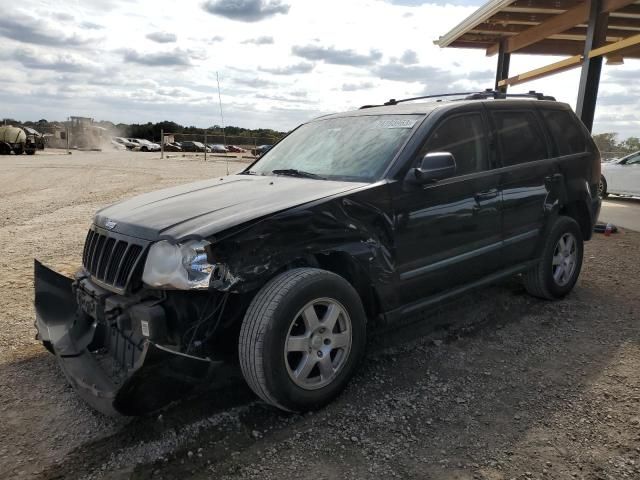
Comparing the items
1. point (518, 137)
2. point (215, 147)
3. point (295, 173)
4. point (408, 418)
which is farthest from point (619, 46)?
point (215, 147)

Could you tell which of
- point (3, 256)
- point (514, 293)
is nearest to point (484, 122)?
point (514, 293)

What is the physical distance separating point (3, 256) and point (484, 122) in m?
5.89

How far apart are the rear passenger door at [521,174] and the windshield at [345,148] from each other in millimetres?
948

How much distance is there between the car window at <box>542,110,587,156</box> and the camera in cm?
485

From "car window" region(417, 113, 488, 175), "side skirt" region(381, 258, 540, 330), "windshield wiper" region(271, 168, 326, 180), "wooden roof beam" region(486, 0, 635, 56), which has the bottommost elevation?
"side skirt" region(381, 258, 540, 330)

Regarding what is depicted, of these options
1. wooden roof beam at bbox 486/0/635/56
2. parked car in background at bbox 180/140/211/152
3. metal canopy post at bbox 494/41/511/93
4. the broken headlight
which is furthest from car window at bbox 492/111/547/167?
parked car in background at bbox 180/140/211/152

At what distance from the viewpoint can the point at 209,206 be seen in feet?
10.5

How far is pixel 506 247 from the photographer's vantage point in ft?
14.0

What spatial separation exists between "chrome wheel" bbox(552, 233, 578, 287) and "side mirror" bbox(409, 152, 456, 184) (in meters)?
2.01

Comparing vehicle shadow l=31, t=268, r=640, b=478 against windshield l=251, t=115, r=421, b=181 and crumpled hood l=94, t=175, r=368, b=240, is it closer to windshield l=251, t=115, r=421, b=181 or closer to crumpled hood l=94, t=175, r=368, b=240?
crumpled hood l=94, t=175, r=368, b=240

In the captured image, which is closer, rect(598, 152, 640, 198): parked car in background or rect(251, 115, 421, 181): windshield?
rect(251, 115, 421, 181): windshield

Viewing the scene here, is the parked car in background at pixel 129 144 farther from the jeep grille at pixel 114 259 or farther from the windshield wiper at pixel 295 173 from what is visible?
the jeep grille at pixel 114 259

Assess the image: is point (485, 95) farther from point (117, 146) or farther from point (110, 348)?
point (117, 146)

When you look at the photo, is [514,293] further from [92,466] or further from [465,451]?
[92,466]
